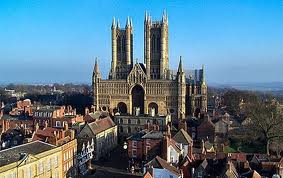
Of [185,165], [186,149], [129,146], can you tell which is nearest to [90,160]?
[129,146]

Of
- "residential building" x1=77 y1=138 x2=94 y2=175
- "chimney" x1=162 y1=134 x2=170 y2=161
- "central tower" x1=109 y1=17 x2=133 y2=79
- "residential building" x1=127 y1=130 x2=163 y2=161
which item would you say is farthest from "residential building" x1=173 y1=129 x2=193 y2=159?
"central tower" x1=109 y1=17 x2=133 y2=79

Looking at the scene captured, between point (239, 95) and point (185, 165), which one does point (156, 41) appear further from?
point (185, 165)

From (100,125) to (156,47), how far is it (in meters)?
42.8

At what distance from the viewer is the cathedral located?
332ft

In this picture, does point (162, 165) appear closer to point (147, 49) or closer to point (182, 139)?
point (182, 139)

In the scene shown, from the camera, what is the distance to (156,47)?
354ft

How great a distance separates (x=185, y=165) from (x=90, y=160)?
18550 mm

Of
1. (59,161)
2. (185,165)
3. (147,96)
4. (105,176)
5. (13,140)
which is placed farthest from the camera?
(147,96)

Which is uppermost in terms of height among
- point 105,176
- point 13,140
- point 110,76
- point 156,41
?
point 156,41

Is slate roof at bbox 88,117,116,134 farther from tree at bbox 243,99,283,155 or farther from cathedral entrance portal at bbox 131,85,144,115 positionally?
cathedral entrance portal at bbox 131,85,144,115

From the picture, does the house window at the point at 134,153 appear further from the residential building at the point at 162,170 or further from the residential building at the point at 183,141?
the residential building at the point at 162,170

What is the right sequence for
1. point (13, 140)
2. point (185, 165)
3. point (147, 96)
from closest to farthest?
1. point (185, 165)
2. point (13, 140)
3. point (147, 96)

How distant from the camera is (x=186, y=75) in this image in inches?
4326

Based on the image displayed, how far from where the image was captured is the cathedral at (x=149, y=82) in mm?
101125
